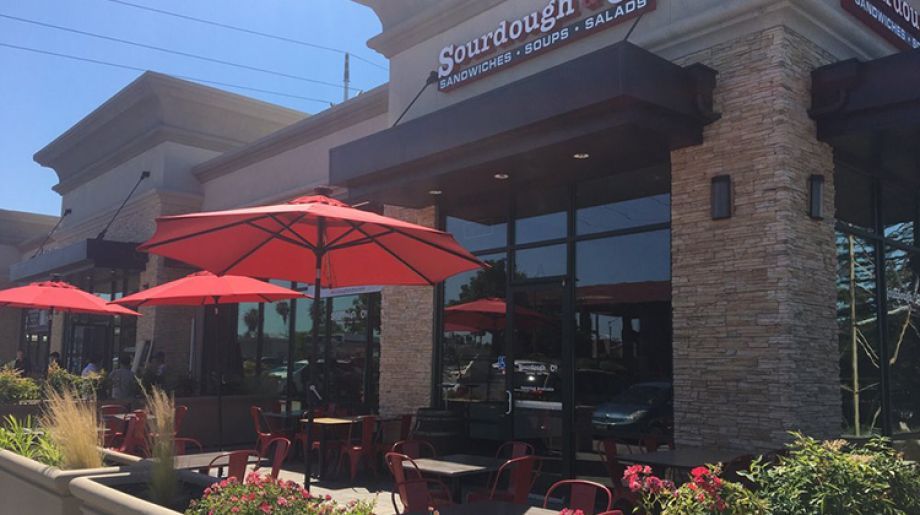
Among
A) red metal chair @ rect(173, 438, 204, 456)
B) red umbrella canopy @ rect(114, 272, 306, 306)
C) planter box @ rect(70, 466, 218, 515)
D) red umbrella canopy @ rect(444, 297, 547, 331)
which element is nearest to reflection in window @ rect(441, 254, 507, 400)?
red umbrella canopy @ rect(444, 297, 547, 331)

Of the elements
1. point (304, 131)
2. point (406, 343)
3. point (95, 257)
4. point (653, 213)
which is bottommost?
point (406, 343)

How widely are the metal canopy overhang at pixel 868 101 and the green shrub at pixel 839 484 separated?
15.5ft

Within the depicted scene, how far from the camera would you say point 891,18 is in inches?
360

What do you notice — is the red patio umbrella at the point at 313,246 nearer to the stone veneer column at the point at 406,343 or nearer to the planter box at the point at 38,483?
the planter box at the point at 38,483

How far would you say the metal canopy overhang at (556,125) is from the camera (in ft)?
24.0

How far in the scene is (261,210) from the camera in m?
5.30

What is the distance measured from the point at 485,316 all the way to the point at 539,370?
1.23m

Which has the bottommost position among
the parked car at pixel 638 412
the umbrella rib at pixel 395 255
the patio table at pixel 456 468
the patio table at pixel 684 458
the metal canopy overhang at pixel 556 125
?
the patio table at pixel 456 468

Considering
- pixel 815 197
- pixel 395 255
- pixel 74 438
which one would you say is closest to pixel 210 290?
pixel 74 438

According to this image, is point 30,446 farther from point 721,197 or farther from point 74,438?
point 721,197

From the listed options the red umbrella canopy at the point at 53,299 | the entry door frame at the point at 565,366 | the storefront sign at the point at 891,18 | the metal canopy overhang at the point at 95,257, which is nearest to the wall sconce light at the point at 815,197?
the storefront sign at the point at 891,18

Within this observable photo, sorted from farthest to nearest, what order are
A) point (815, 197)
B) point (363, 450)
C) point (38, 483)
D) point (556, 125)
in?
1. point (363, 450)
2. point (556, 125)
3. point (815, 197)
4. point (38, 483)

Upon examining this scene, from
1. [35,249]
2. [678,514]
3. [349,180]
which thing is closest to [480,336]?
[349,180]

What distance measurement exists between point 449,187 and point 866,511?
24.0 ft
